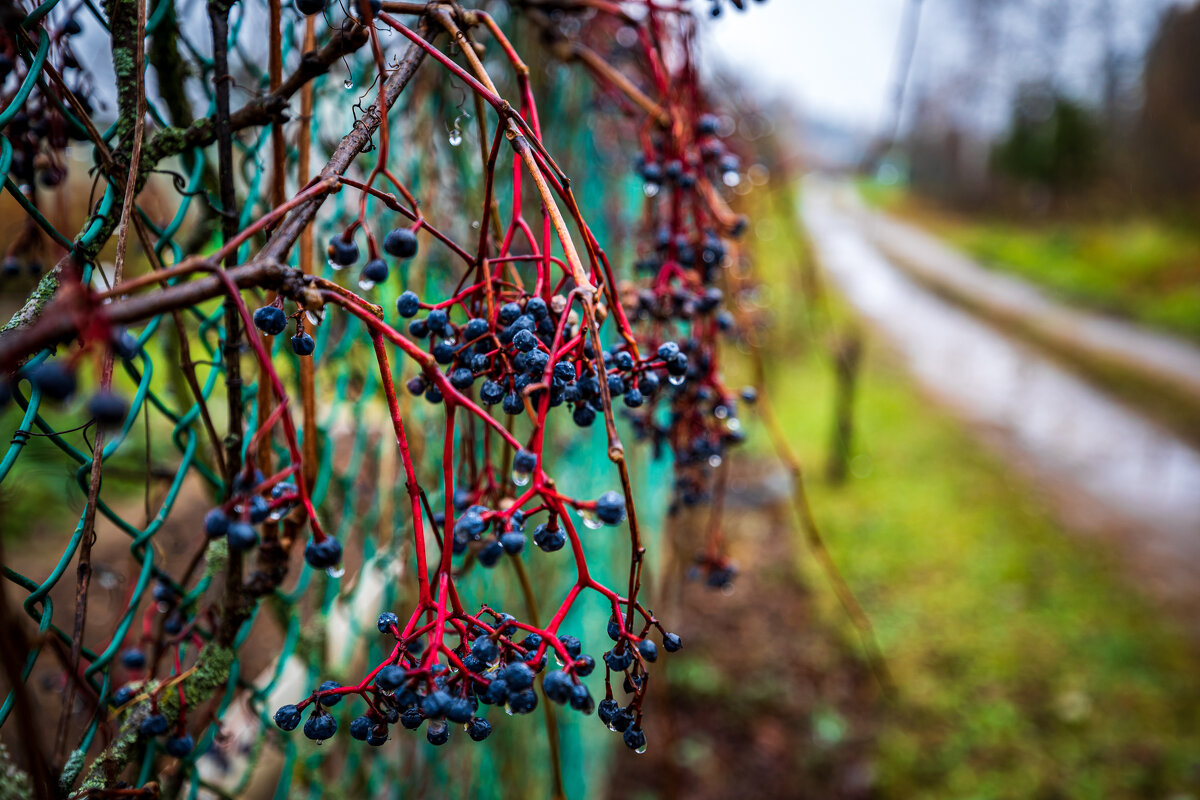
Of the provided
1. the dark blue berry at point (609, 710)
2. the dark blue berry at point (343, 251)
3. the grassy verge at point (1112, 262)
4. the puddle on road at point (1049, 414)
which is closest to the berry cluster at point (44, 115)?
the dark blue berry at point (343, 251)

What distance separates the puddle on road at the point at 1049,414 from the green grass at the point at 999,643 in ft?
2.52

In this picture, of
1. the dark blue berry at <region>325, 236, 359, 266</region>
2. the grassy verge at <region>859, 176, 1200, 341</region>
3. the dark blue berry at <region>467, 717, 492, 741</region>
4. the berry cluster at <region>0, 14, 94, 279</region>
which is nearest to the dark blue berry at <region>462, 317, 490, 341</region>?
the dark blue berry at <region>325, 236, 359, 266</region>

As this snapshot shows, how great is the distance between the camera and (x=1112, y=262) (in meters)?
13.2

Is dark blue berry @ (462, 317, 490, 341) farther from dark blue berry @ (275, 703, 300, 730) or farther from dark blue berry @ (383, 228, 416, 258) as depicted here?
dark blue berry @ (275, 703, 300, 730)

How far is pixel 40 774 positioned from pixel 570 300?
20.1 inches

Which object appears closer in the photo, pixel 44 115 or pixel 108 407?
pixel 108 407

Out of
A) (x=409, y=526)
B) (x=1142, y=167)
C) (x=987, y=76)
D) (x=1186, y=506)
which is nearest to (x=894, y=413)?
(x=1186, y=506)

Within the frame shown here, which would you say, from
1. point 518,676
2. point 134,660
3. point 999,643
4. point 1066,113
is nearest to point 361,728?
point 518,676

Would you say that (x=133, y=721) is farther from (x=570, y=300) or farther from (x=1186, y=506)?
(x=1186, y=506)

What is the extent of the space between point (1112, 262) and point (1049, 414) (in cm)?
710

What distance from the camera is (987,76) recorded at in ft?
70.8

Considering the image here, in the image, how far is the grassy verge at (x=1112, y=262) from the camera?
433 inches

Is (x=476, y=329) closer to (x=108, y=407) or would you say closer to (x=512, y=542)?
(x=512, y=542)

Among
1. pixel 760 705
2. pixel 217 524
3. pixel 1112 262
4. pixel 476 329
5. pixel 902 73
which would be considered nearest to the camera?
pixel 217 524
